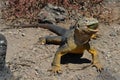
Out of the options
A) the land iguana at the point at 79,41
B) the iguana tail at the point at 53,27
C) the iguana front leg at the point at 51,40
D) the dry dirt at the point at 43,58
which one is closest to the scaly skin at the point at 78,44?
the land iguana at the point at 79,41

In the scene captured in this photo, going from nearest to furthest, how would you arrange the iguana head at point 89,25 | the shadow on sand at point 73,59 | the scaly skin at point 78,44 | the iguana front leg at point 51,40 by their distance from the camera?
the iguana head at point 89,25
the scaly skin at point 78,44
the shadow on sand at point 73,59
the iguana front leg at point 51,40

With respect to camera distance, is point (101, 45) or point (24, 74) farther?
point (101, 45)

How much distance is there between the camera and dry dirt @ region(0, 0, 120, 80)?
6.12 meters

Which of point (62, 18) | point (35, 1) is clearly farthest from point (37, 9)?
point (62, 18)

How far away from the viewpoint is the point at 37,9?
27.2 ft

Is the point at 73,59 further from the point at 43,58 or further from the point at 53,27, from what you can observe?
the point at 53,27

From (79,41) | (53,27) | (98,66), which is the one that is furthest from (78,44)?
(53,27)

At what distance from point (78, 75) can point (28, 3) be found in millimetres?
2663

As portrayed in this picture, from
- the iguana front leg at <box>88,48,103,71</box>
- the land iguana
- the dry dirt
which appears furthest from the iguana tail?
the iguana front leg at <box>88,48,103,71</box>

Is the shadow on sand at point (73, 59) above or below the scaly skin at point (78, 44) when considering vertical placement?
below

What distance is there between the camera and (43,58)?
6598 mm

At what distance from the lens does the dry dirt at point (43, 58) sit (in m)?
6.12

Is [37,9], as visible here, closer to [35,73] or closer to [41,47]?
[41,47]

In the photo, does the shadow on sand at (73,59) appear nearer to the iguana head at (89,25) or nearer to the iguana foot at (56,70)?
the iguana foot at (56,70)
